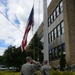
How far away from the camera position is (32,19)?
60.0ft

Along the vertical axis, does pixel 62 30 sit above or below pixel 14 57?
above

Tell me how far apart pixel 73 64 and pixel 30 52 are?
23.2 meters

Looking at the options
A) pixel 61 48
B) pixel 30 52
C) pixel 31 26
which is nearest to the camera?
pixel 31 26

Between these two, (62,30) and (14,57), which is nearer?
(62,30)

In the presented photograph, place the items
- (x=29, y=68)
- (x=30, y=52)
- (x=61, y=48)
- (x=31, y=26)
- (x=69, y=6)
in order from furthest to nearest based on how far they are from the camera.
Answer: (x=30, y=52), (x=61, y=48), (x=69, y=6), (x=31, y=26), (x=29, y=68)

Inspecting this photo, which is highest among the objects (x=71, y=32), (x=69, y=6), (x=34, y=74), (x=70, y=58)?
(x=69, y=6)

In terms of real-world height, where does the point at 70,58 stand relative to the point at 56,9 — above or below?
below

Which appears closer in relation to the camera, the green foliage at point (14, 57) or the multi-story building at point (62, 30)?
the multi-story building at point (62, 30)

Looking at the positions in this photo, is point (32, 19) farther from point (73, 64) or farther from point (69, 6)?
point (69, 6)

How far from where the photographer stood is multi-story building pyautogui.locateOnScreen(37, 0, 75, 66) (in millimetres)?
37188

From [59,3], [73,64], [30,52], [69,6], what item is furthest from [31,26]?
[30,52]

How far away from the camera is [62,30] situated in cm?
4116

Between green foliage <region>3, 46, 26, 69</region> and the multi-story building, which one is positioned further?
green foliage <region>3, 46, 26, 69</region>

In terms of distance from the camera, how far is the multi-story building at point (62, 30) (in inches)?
1464
